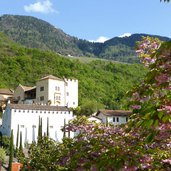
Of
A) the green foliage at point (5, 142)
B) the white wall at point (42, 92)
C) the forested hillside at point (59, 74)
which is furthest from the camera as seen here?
the forested hillside at point (59, 74)

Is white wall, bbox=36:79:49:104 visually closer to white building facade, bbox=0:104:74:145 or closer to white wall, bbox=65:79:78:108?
white wall, bbox=65:79:78:108

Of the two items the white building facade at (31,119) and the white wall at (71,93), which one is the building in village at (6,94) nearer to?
the white wall at (71,93)

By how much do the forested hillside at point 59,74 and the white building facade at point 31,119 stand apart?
5268cm

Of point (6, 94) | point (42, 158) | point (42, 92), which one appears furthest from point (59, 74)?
point (42, 158)

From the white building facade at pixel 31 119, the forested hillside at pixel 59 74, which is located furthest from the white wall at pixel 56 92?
the forested hillside at pixel 59 74

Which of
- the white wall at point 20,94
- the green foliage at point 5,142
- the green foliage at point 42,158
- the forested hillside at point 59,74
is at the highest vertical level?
the forested hillside at point 59,74

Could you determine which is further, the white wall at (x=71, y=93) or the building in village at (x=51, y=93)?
the white wall at (x=71, y=93)

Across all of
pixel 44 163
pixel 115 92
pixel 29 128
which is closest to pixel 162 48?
pixel 44 163

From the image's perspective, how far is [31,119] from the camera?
3179 inches

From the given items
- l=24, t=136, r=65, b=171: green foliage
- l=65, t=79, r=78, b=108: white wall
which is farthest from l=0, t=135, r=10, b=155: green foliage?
l=65, t=79, r=78, b=108: white wall

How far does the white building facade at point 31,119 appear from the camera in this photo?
78875mm

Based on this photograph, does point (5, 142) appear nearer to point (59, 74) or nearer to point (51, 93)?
point (51, 93)

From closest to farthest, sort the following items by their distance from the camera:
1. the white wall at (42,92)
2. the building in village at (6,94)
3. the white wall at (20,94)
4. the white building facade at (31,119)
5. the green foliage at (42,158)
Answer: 1. the green foliage at (42,158)
2. the white building facade at (31,119)
3. the white wall at (42,92)
4. the white wall at (20,94)
5. the building in village at (6,94)

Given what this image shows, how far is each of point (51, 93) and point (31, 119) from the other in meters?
26.9
